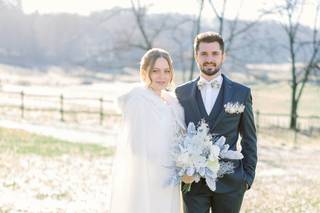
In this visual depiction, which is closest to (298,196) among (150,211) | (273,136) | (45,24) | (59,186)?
(59,186)

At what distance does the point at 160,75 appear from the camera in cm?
515

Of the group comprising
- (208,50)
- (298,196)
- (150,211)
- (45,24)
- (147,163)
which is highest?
(45,24)

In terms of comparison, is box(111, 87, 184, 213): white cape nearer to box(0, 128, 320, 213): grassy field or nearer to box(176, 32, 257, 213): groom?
box(176, 32, 257, 213): groom

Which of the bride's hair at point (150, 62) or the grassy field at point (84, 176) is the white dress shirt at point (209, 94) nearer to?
the bride's hair at point (150, 62)

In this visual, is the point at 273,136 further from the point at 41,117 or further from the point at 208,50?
the point at 208,50

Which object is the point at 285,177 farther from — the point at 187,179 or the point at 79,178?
the point at 187,179

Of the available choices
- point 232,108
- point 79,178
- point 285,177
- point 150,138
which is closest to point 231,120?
point 232,108

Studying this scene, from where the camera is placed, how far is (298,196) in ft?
40.6

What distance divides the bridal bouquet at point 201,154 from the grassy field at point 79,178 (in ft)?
16.9

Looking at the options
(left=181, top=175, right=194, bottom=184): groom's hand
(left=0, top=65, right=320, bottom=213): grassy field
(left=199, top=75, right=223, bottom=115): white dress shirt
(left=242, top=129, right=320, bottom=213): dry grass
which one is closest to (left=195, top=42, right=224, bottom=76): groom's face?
(left=199, top=75, right=223, bottom=115): white dress shirt

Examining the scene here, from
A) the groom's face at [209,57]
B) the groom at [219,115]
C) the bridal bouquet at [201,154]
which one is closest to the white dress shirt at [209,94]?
the groom at [219,115]

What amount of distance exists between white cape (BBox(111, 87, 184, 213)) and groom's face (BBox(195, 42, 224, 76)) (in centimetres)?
43

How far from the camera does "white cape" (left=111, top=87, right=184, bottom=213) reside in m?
5.14

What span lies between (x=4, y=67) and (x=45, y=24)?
34.9 m
